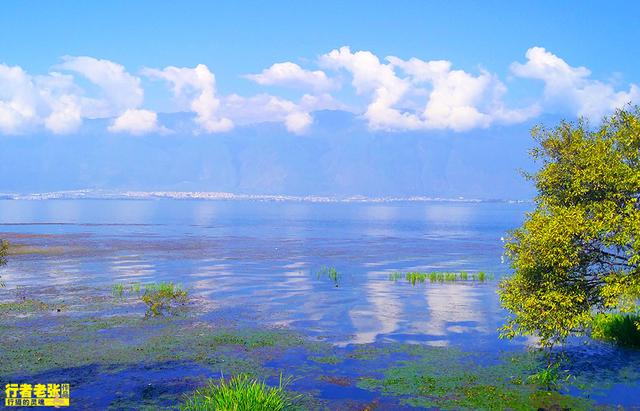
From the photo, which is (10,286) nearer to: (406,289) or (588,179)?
(406,289)

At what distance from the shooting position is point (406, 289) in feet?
185

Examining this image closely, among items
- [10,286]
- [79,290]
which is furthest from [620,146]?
[10,286]

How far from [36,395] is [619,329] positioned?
2946cm

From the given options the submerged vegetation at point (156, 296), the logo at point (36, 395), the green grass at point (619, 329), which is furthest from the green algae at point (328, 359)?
the submerged vegetation at point (156, 296)

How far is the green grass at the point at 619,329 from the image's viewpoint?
3288 cm

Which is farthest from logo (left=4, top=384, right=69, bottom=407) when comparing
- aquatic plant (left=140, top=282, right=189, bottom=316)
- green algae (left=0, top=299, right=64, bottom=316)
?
green algae (left=0, top=299, right=64, bottom=316)

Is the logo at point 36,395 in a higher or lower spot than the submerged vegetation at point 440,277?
lower

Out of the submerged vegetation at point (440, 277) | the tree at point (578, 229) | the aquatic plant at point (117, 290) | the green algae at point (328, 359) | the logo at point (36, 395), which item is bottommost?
the green algae at point (328, 359)

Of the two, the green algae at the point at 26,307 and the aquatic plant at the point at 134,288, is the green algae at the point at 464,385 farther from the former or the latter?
the aquatic plant at the point at 134,288

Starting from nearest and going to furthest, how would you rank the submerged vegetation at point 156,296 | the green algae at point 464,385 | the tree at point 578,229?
the tree at point 578,229
the green algae at point 464,385
the submerged vegetation at point 156,296

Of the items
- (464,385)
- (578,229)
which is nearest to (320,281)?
(464,385)

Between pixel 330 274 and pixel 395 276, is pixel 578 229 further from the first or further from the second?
pixel 330 274

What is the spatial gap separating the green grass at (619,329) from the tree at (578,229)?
9.04m

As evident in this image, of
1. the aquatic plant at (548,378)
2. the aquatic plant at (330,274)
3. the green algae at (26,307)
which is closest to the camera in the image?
the aquatic plant at (548,378)
